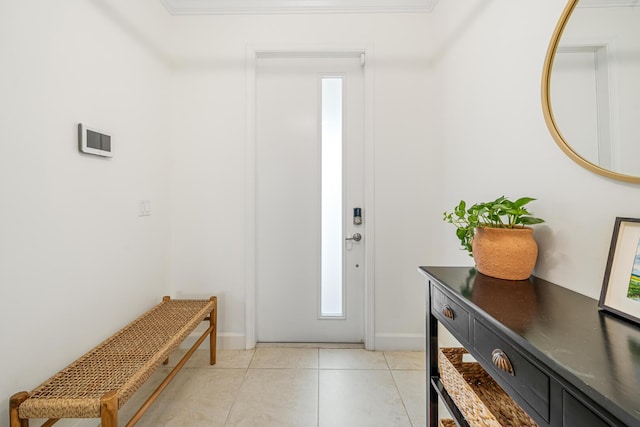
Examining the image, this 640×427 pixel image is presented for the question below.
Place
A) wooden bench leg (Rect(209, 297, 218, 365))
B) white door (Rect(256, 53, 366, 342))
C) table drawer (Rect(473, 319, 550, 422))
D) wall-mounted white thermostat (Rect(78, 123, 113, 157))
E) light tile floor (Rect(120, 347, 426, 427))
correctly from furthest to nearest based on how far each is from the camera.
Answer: white door (Rect(256, 53, 366, 342))
wooden bench leg (Rect(209, 297, 218, 365))
light tile floor (Rect(120, 347, 426, 427))
wall-mounted white thermostat (Rect(78, 123, 113, 157))
table drawer (Rect(473, 319, 550, 422))

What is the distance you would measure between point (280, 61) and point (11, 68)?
1611mm

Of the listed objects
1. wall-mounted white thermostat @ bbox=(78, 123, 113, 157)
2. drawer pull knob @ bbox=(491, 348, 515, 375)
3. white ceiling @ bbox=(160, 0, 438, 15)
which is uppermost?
white ceiling @ bbox=(160, 0, 438, 15)

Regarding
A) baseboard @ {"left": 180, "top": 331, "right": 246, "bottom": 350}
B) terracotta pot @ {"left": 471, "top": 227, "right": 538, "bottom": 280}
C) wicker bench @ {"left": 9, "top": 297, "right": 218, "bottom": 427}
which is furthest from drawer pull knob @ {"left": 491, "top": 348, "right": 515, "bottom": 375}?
baseboard @ {"left": 180, "top": 331, "right": 246, "bottom": 350}

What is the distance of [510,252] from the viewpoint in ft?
3.34

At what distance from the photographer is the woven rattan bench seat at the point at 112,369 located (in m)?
0.96

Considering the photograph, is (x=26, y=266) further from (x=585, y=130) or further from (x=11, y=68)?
(x=585, y=130)

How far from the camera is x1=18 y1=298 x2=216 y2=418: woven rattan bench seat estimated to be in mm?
→ 958

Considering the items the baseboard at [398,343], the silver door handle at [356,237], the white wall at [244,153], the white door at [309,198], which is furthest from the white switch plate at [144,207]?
the baseboard at [398,343]

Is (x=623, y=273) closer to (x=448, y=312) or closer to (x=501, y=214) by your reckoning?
(x=501, y=214)

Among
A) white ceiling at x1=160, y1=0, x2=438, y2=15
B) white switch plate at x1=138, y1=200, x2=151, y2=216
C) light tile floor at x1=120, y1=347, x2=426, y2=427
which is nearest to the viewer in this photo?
light tile floor at x1=120, y1=347, x2=426, y2=427

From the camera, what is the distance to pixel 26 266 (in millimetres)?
1071

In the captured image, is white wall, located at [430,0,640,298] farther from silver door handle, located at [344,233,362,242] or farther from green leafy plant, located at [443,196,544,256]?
silver door handle, located at [344,233,362,242]

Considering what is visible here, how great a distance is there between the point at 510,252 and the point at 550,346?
0.49 m

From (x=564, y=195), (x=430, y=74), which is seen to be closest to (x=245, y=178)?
(x=430, y=74)
